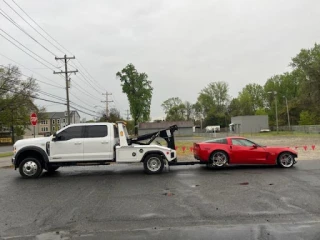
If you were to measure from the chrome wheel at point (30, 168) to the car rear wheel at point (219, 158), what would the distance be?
21.8 feet

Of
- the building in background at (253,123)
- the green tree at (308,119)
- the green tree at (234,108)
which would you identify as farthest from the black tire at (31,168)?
the green tree at (234,108)

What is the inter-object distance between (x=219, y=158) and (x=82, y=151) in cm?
536

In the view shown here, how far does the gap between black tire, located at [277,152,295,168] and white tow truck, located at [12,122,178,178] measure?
444 cm

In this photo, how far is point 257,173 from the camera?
479 inches

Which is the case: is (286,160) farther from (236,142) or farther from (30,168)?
(30,168)

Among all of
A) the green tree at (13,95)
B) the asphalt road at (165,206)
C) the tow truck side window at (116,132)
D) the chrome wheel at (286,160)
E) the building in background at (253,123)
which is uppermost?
the green tree at (13,95)

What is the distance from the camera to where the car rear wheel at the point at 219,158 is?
44.7ft

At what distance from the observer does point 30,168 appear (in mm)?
12344

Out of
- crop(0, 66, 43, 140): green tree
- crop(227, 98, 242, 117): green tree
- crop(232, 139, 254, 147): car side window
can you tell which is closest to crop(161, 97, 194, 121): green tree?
crop(227, 98, 242, 117): green tree

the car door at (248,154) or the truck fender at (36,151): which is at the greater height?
the truck fender at (36,151)

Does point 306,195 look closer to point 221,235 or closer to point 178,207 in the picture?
point 178,207

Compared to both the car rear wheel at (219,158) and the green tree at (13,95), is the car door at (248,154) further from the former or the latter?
the green tree at (13,95)

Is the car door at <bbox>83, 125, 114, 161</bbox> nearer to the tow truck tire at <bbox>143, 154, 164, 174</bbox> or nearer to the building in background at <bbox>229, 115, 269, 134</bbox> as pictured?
the tow truck tire at <bbox>143, 154, 164, 174</bbox>

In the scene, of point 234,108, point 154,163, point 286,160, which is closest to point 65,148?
point 154,163
